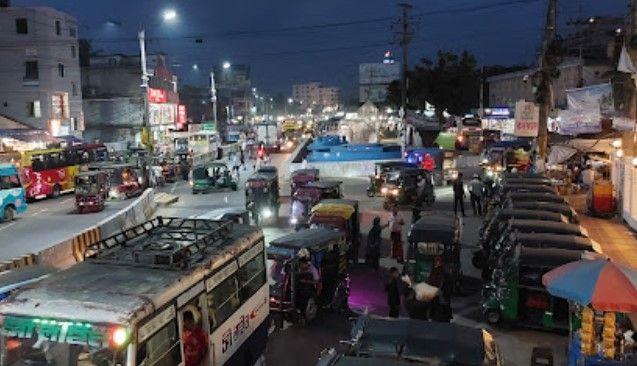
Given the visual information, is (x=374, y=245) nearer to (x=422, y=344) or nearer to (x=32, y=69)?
(x=422, y=344)

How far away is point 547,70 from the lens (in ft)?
98.2

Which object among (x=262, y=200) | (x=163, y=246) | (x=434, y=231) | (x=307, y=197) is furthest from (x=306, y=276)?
(x=262, y=200)

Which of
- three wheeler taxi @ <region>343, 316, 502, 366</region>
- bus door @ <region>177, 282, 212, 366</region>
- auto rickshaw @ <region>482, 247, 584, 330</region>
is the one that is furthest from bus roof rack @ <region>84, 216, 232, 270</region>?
auto rickshaw @ <region>482, 247, 584, 330</region>

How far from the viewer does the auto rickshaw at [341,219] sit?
18698mm

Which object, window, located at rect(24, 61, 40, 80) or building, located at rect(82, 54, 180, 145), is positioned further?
building, located at rect(82, 54, 180, 145)

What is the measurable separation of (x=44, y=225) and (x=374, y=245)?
1663 cm

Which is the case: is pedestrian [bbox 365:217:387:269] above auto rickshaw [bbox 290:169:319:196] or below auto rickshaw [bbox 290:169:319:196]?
below

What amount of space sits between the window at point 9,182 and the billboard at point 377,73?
106m

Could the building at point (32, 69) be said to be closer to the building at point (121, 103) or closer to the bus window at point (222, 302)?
the building at point (121, 103)

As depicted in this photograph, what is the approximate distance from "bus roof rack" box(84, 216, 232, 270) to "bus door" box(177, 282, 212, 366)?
44 cm

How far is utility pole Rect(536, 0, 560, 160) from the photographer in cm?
2873

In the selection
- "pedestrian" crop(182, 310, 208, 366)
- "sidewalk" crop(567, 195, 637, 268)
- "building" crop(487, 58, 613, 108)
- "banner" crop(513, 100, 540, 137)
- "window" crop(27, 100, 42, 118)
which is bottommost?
"sidewalk" crop(567, 195, 637, 268)

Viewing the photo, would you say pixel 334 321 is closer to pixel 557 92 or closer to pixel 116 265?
pixel 116 265

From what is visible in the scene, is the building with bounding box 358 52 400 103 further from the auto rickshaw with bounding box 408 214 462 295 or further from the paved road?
the auto rickshaw with bounding box 408 214 462 295
